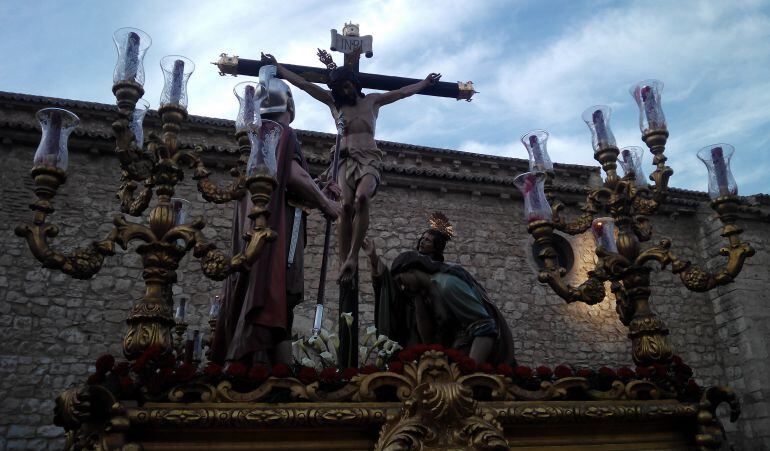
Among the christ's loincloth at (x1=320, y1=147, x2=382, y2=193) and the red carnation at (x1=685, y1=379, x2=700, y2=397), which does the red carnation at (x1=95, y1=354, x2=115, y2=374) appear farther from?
the christ's loincloth at (x1=320, y1=147, x2=382, y2=193)

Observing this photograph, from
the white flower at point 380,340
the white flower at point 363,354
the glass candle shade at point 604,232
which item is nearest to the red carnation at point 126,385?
the white flower at point 363,354

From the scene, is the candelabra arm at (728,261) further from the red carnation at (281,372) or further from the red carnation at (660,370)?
the red carnation at (281,372)

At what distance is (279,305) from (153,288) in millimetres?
805

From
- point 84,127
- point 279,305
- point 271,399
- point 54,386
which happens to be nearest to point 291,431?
point 271,399

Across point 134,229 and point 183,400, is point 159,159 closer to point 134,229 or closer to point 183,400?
point 134,229

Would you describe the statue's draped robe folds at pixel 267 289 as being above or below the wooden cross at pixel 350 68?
below

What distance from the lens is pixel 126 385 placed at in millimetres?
2924

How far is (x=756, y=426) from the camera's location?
12000 mm

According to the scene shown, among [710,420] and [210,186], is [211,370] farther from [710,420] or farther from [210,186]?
[710,420]

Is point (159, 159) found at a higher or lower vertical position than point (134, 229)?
higher

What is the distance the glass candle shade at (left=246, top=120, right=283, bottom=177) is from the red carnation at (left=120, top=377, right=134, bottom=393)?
4.27 feet

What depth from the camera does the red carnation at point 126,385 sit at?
2.92 m

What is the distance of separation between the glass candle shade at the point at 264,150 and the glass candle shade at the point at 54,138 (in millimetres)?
1126

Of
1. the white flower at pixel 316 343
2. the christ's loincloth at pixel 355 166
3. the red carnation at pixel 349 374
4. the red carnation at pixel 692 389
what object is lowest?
the red carnation at pixel 692 389
